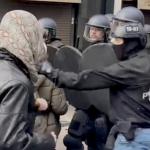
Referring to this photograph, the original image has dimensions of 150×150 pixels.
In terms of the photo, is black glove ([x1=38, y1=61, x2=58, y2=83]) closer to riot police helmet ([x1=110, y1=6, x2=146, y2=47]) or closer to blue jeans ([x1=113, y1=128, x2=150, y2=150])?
riot police helmet ([x1=110, y1=6, x2=146, y2=47])

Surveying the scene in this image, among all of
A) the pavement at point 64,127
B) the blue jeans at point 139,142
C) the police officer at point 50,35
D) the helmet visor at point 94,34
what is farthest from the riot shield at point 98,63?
the pavement at point 64,127

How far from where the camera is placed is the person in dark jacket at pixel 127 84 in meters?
4.58

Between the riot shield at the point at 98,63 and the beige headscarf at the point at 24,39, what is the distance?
97.6 inches

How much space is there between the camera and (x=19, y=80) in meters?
3.20

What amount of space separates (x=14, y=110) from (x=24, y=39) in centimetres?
49

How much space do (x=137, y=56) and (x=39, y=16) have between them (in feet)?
24.6

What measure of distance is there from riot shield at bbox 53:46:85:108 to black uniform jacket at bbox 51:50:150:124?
5.22ft

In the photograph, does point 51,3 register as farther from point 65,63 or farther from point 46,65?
point 46,65

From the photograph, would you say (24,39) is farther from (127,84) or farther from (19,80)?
(127,84)

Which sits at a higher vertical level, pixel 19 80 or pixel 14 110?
pixel 19 80

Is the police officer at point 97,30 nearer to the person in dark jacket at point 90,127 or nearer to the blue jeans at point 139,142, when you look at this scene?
the person in dark jacket at point 90,127

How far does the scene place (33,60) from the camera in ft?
11.4

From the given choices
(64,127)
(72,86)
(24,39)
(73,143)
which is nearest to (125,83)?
(72,86)

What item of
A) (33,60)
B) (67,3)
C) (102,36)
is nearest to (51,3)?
(67,3)
